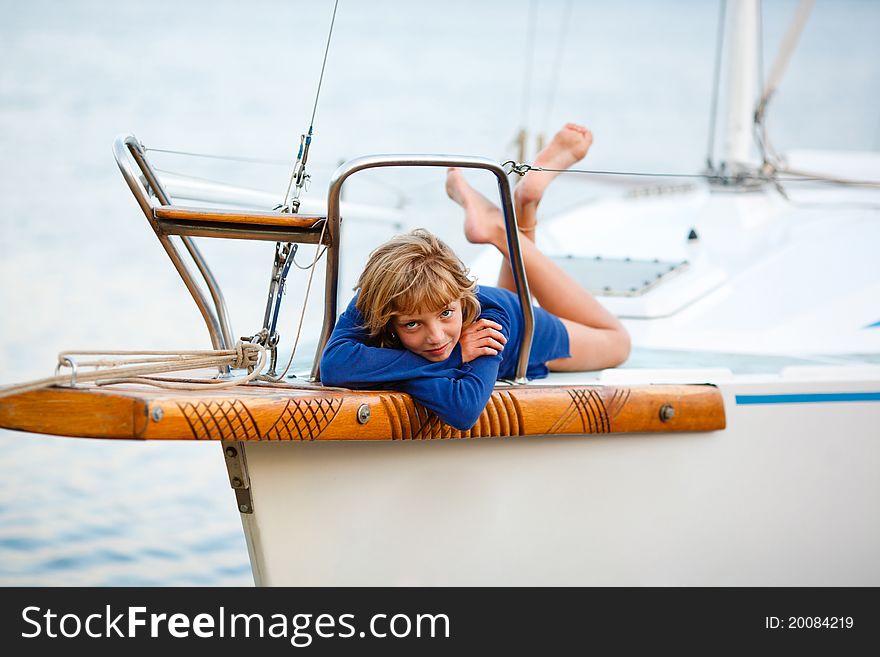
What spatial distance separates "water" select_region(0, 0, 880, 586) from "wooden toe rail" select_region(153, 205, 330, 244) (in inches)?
29.9

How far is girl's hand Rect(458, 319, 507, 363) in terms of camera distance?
254 cm

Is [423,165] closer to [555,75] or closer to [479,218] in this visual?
[479,218]

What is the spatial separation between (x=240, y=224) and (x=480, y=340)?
1.91 feet

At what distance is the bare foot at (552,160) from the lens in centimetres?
298

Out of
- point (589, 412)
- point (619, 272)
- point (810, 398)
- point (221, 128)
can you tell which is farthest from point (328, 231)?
point (221, 128)

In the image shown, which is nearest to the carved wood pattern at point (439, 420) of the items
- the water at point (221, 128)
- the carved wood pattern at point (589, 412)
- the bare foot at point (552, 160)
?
the carved wood pattern at point (589, 412)

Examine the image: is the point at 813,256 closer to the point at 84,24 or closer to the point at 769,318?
the point at 769,318

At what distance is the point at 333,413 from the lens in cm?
243

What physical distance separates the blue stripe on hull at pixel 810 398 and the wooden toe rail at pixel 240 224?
1.15m

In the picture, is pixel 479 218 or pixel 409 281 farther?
pixel 479 218

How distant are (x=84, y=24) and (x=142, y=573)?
51.3 feet

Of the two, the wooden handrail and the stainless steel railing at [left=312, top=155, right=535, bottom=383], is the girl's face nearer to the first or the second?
the stainless steel railing at [left=312, top=155, right=535, bottom=383]

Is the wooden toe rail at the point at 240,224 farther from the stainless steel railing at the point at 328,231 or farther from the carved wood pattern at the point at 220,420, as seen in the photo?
the carved wood pattern at the point at 220,420

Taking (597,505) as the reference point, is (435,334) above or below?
above
